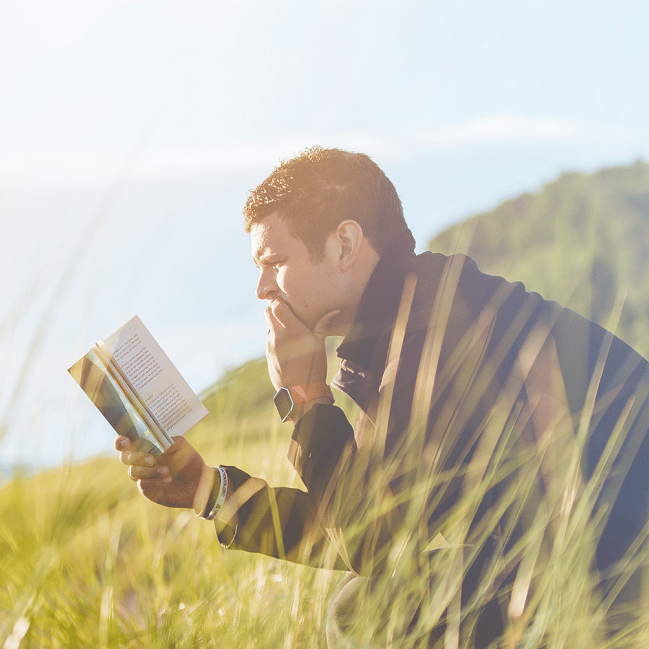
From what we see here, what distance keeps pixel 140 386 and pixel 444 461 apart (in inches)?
30.5

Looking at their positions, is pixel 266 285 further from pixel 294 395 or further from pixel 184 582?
pixel 184 582

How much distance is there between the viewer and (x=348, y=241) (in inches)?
81.5

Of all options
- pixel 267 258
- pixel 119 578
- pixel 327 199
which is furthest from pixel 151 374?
pixel 327 199

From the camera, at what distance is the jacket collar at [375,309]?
6.31ft

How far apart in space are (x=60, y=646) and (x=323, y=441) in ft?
2.48

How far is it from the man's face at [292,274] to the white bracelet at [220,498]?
1.78ft

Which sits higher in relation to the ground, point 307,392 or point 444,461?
point 307,392

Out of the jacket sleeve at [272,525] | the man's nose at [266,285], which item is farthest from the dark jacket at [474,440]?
the man's nose at [266,285]

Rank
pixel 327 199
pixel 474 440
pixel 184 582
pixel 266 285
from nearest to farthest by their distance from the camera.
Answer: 1. pixel 184 582
2. pixel 474 440
3. pixel 266 285
4. pixel 327 199

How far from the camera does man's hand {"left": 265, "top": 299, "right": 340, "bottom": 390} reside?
6.10ft

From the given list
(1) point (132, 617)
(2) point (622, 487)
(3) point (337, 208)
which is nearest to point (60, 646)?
(1) point (132, 617)

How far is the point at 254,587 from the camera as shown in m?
1.64

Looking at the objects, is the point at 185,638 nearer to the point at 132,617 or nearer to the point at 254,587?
the point at 132,617

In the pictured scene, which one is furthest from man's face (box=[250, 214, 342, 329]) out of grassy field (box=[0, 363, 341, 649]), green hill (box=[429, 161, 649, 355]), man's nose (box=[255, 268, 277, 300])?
green hill (box=[429, 161, 649, 355])
